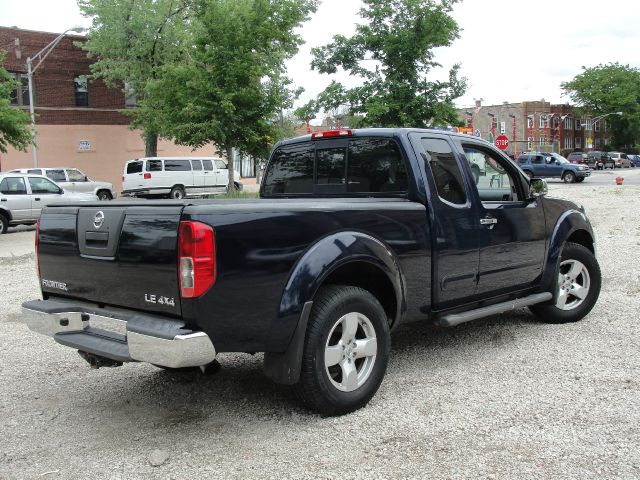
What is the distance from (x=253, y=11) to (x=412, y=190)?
808 inches

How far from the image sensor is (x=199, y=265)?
131 inches

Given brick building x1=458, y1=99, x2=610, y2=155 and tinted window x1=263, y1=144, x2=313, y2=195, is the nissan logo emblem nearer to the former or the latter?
tinted window x1=263, y1=144, x2=313, y2=195

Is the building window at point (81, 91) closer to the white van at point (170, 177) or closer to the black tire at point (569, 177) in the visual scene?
the white van at point (170, 177)

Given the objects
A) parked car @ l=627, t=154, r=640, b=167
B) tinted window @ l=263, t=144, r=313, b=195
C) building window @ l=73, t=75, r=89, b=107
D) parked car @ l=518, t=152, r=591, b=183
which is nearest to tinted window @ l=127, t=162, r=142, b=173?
building window @ l=73, t=75, r=89, b=107

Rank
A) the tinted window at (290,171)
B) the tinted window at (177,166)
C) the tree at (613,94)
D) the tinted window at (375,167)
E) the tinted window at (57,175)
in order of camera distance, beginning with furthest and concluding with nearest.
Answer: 1. the tree at (613,94)
2. the tinted window at (177,166)
3. the tinted window at (57,175)
4. the tinted window at (290,171)
5. the tinted window at (375,167)

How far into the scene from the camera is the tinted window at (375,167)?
4.79m

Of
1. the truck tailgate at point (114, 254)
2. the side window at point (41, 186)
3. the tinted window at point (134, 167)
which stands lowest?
the truck tailgate at point (114, 254)

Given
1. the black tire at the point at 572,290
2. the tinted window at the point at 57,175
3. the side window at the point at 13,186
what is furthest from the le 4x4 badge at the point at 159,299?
the tinted window at the point at 57,175

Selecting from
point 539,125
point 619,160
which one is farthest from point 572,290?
point 539,125

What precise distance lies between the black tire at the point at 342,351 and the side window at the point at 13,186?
16231mm

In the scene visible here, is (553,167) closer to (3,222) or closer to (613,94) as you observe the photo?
(3,222)

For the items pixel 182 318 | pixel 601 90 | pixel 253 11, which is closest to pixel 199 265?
pixel 182 318

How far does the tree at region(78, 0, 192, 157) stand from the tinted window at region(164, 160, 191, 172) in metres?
1.99

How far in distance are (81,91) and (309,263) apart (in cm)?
3787
